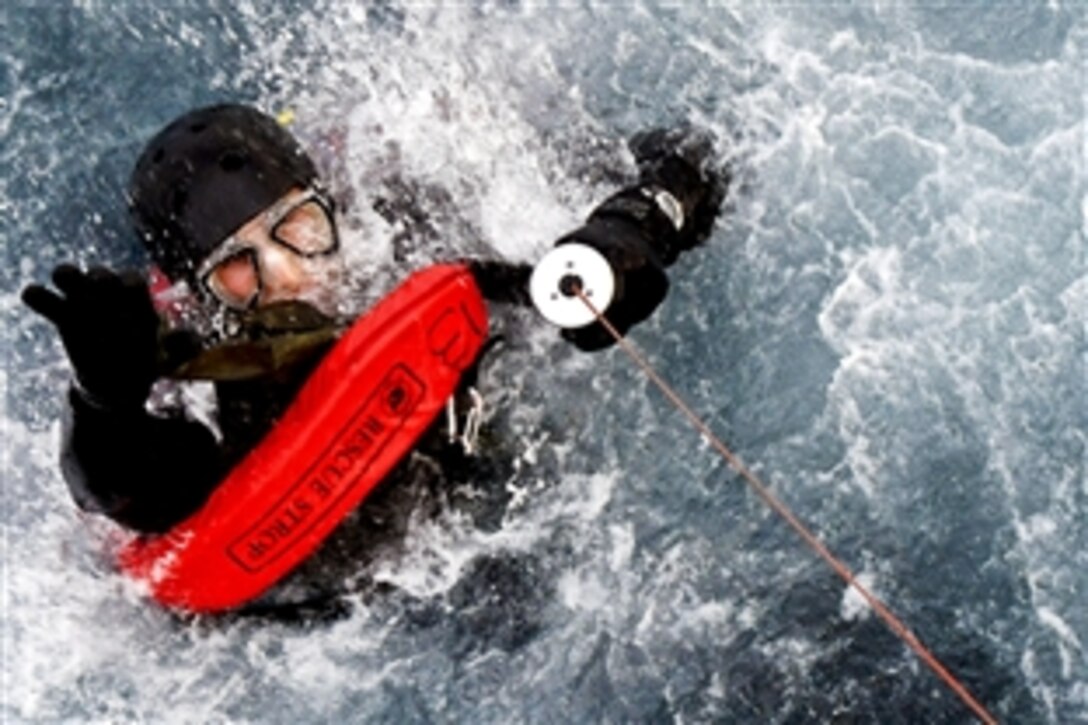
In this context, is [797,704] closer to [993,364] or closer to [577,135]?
[993,364]

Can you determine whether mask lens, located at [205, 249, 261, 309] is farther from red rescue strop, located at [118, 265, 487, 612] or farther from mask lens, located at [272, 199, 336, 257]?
red rescue strop, located at [118, 265, 487, 612]

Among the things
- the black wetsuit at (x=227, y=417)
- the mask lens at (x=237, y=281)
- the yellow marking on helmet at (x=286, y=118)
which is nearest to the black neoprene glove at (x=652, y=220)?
the black wetsuit at (x=227, y=417)

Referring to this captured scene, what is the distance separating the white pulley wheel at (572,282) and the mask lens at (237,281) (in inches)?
34.6

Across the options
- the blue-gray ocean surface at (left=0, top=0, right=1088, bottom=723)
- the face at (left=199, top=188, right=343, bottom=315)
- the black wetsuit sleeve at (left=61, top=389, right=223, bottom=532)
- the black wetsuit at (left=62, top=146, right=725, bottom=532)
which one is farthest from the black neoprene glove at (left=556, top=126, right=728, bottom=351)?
the black wetsuit sleeve at (left=61, top=389, right=223, bottom=532)

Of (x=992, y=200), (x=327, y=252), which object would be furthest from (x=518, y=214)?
(x=992, y=200)

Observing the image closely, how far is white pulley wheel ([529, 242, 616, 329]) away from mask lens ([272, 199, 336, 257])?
744mm

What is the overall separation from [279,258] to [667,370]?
1.62 metres

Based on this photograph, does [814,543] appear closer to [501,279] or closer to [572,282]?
[572,282]

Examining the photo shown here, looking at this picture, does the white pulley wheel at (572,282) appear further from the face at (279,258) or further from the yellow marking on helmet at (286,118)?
the yellow marking on helmet at (286,118)

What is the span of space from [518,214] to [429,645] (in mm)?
1620

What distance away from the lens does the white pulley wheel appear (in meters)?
3.60

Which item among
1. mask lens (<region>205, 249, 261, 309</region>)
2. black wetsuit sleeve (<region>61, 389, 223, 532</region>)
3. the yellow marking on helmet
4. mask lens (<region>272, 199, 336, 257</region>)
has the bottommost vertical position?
black wetsuit sleeve (<region>61, 389, 223, 532</region>)

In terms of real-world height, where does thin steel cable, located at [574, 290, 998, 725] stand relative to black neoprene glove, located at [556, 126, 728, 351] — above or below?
below

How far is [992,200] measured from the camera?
5035mm
